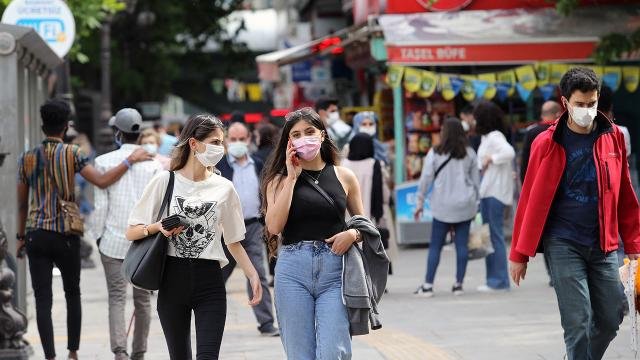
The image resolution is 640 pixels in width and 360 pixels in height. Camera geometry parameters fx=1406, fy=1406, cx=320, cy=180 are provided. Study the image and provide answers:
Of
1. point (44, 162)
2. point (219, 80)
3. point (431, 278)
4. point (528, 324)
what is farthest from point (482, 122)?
point (219, 80)

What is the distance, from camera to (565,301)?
22.9 feet

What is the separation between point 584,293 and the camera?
6953 mm

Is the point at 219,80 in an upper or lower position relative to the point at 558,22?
lower

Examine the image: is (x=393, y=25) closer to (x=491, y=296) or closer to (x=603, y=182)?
(x=491, y=296)

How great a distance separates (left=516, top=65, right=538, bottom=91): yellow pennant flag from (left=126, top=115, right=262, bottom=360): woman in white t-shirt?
1300cm

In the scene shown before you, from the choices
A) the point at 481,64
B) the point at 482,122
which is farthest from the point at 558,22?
the point at 482,122

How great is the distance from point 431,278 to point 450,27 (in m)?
7.44

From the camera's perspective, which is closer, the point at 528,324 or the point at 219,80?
the point at 528,324

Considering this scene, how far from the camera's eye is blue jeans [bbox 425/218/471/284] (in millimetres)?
13594

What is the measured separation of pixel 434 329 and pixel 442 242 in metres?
2.47

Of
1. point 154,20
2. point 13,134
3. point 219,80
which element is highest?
point 13,134

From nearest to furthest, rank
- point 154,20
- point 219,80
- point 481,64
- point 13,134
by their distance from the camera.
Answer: point 13,134
point 481,64
point 154,20
point 219,80

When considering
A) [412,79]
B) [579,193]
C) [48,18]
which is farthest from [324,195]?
[412,79]

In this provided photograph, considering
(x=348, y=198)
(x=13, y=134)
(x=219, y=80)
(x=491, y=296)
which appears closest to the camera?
(x=348, y=198)
